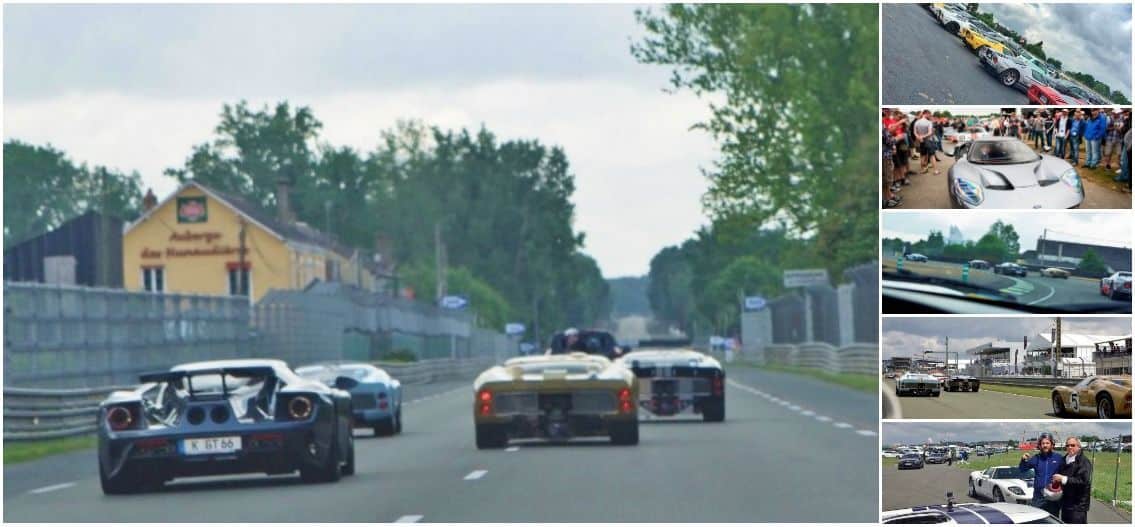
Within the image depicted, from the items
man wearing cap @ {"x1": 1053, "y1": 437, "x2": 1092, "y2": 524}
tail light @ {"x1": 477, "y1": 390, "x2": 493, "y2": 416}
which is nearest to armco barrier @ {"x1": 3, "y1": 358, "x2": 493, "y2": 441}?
tail light @ {"x1": 477, "y1": 390, "x2": 493, "y2": 416}

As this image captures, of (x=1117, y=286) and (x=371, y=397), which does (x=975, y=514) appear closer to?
(x=1117, y=286)

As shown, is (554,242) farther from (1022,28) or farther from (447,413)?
(1022,28)

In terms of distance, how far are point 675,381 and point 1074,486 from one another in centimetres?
2124

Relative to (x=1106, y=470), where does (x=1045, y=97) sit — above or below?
above

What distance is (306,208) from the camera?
5753 inches

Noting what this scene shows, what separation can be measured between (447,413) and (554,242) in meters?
117

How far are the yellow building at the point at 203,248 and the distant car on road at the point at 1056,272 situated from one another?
96629mm

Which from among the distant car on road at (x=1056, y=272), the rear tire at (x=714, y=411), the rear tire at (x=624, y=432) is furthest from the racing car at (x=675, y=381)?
the distant car on road at (x=1056, y=272)

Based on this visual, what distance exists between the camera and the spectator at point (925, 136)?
10.1 meters

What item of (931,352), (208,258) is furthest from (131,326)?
(208,258)

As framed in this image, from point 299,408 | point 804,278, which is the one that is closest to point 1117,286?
point 299,408

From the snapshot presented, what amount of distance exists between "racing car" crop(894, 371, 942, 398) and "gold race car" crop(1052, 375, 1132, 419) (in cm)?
55

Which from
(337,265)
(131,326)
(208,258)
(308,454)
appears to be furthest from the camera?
(337,265)

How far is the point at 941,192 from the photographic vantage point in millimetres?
10211
